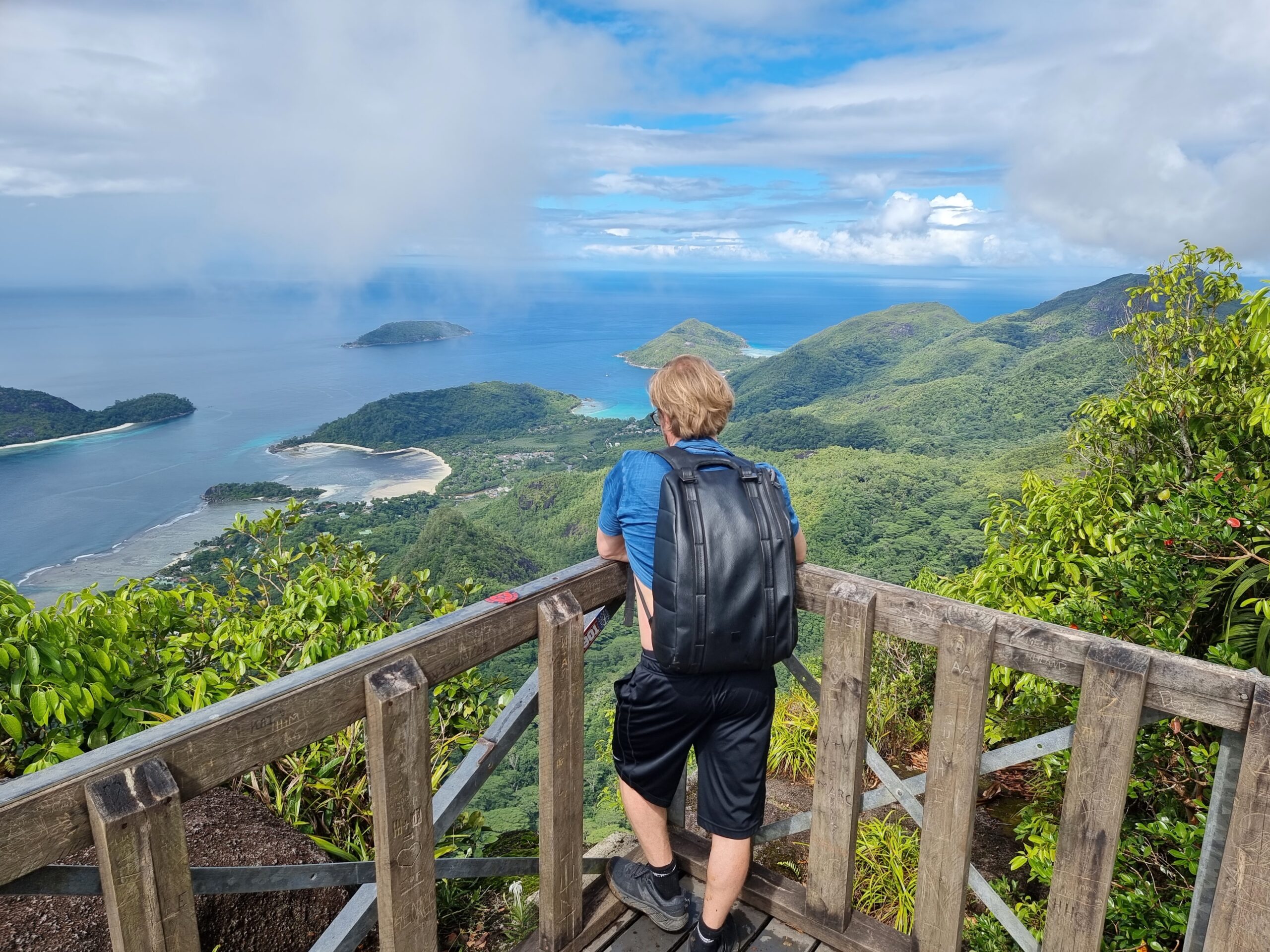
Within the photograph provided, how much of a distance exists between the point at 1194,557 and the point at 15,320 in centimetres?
15811

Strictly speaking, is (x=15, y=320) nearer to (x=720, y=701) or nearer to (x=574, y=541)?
(x=574, y=541)

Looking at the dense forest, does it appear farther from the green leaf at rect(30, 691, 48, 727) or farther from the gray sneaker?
the gray sneaker

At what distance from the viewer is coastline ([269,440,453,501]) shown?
49.2 m

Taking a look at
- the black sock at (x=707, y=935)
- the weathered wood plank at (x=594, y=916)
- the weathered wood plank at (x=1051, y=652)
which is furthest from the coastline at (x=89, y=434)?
the weathered wood plank at (x=1051, y=652)

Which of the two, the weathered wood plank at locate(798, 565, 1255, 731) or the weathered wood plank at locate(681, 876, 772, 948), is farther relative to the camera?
the weathered wood plank at locate(681, 876, 772, 948)

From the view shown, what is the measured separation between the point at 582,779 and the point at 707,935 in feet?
1.79

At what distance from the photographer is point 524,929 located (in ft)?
7.41

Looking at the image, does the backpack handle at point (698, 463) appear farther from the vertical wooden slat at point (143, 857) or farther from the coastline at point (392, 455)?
the coastline at point (392, 455)

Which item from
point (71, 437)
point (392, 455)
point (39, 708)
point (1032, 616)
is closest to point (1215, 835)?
point (1032, 616)

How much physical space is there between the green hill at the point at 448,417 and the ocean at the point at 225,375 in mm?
4049

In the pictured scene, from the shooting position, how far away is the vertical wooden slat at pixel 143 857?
44.6 inches

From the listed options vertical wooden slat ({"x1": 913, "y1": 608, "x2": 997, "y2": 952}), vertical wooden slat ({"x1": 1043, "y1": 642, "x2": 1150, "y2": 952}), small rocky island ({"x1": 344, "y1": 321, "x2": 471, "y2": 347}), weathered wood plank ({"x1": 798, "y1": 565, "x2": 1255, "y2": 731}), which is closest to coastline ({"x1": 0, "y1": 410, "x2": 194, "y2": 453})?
small rocky island ({"x1": 344, "y1": 321, "x2": 471, "y2": 347})

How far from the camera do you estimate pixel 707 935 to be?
2141 millimetres

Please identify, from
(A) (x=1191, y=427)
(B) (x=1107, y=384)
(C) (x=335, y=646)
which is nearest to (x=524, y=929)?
(C) (x=335, y=646)
